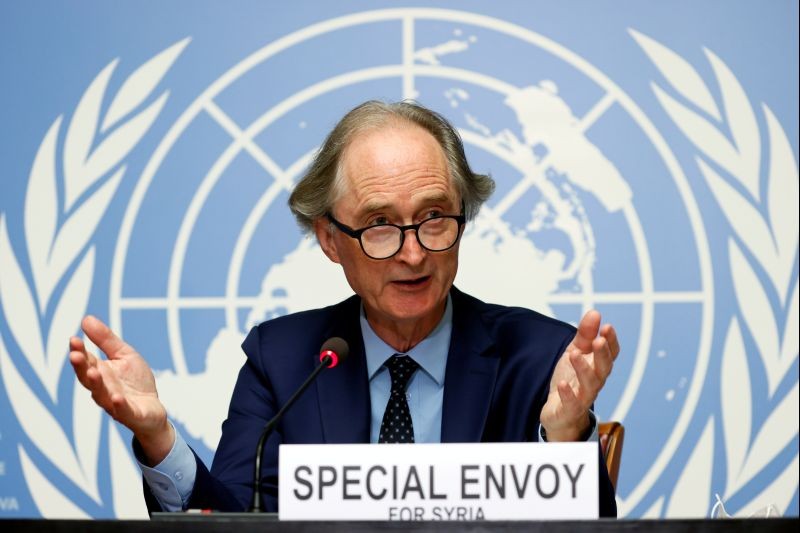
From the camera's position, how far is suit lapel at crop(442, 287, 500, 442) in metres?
2.46

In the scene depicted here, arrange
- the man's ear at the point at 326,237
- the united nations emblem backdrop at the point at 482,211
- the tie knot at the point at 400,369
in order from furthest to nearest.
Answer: the united nations emblem backdrop at the point at 482,211 < the man's ear at the point at 326,237 < the tie knot at the point at 400,369

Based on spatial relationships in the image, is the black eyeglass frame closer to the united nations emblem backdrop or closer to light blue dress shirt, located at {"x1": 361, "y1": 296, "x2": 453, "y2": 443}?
light blue dress shirt, located at {"x1": 361, "y1": 296, "x2": 453, "y2": 443}

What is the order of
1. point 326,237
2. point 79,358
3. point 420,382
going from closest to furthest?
1. point 79,358
2. point 420,382
3. point 326,237

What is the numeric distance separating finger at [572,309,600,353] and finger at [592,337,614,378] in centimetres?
3

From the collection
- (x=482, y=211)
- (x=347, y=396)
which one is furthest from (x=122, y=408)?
(x=482, y=211)

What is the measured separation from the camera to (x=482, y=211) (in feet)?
12.6

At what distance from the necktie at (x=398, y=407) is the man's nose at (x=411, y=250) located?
29cm

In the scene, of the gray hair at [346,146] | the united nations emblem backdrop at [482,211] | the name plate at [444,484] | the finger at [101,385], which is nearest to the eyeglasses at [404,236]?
the gray hair at [346,146]

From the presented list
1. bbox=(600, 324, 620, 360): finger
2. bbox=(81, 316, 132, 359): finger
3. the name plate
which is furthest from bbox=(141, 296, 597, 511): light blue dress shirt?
the name plate

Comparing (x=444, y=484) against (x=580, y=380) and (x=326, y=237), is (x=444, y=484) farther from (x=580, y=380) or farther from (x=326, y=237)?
(x=326, y=237)

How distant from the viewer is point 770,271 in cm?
381

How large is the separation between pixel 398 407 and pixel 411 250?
40cm

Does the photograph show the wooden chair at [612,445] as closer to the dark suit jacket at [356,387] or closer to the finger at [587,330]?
the dark suit jacket at [356,387]

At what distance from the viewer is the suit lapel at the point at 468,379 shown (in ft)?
8.07
